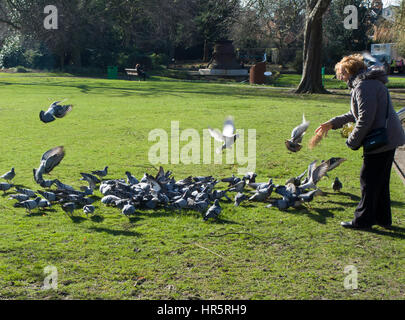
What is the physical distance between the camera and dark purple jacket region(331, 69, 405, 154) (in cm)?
553

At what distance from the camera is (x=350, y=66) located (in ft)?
18.6

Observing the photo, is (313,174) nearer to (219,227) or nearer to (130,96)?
(219,227)

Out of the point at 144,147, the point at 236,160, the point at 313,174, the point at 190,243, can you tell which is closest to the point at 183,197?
the point at 190,243

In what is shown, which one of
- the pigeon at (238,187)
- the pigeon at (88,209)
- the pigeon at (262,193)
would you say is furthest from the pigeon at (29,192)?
the pigeon at (262,193)

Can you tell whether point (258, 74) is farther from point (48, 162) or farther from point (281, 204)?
point (281, 204)

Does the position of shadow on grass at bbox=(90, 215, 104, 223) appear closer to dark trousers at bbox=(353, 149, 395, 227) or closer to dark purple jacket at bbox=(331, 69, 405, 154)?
dark trousers at bbox=(353, 149, 395, 227)

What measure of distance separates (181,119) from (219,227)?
10121 millimetres

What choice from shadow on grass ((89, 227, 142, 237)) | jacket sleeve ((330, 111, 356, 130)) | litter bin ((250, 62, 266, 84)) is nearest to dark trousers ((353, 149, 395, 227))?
jacket sleeve ((330, 111, 356, 130))

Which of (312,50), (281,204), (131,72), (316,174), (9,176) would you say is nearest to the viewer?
(281,204)

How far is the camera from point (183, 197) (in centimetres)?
674

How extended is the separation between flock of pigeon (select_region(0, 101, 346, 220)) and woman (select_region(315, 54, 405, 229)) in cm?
96

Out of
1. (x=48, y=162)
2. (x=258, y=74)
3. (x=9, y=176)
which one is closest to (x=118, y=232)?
(x=48, y=162)

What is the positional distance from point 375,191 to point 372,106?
105 cm

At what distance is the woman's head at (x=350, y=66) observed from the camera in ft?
18.6
